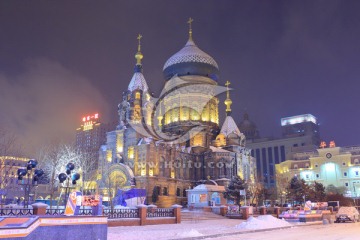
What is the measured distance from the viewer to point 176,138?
59.1m

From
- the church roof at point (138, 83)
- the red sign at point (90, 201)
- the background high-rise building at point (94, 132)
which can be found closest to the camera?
the red sign at point (90, 201)

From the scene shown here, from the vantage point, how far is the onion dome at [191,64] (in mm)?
64188

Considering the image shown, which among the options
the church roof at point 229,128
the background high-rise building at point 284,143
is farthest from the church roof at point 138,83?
the background high-rise building at point 284,143

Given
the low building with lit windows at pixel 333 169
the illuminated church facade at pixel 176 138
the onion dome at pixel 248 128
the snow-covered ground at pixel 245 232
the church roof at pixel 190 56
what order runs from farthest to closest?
the onion dome at pixel 248 128
the low building with lit windows at pixel 333 169
the church roof at pixel 190 56
the illuminated church facade at pixel 176 138
the snow-covered ground at pixel 245 232

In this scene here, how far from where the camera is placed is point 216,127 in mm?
65375

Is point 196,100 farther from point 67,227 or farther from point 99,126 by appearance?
point 99,126

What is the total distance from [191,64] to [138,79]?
12.4 meters

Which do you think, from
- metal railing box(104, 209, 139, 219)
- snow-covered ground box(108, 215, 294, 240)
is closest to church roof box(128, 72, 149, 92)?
metal railing box(104, 209, 139, 219)

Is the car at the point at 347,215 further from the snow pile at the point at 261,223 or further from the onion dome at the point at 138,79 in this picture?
the onion dome at the point at 138,79

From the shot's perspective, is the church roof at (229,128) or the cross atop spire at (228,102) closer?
the church roof at (229,128)

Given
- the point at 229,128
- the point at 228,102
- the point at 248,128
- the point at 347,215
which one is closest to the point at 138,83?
the point at 229,128

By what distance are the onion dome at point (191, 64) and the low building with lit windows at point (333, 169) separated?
90.2ft

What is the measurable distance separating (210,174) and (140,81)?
18564mm

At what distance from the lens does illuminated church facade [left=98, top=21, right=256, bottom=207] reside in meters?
49.1
